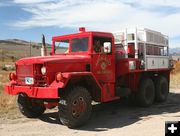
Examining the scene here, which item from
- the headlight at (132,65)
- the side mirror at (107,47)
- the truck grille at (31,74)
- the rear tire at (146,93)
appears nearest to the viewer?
the truck grille at (31,74)

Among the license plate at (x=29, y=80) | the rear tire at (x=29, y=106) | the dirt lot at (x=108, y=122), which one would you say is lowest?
the dirt lot at (x=108, y=122)

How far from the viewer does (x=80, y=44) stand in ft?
35.0

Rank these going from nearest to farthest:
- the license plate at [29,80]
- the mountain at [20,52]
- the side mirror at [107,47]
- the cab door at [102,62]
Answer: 1. the license plate at [29,80]
2. the side mirror at [107,47]
3. the cab door at [102,62]
4. the mountain at [20,52]

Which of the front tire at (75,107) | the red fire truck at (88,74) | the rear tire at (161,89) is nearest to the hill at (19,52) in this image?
the rear tire at (161,89)

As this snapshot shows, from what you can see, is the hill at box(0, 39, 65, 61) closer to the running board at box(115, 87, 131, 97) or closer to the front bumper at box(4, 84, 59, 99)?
the running board at box(115, 87, 131, 97)

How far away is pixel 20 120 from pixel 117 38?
461 centimetres

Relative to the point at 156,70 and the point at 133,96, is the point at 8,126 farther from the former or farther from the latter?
the point at 156,70

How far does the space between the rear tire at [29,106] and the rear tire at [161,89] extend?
16.8 ft

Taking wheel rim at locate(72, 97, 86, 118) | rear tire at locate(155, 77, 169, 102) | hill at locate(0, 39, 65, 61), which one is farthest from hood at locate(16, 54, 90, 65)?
hill at locate(0, 39, 65, 61)

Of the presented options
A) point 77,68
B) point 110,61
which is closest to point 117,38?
point 110,61

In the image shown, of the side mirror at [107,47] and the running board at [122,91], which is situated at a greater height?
the side mirror at [107,47]

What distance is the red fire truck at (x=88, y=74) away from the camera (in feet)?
30.1

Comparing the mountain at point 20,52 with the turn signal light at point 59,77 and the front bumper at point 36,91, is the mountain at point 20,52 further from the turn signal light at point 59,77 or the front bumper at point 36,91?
the turn signal light at point 59,77

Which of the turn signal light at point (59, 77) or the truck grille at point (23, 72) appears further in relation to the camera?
the truck grille at point (23, 72)
